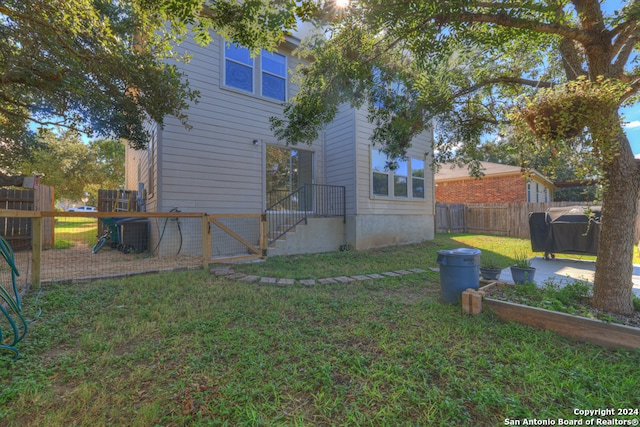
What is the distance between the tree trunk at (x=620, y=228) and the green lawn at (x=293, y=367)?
2.60 feet

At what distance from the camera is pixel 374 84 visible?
4484 millimetres

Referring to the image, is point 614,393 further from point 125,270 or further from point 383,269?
point 125,270

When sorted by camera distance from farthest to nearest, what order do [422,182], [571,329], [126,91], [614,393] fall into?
1. [422,182]
2. [126,91]
3. [571,329]
4. [614,393]

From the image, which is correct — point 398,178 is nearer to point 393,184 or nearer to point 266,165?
point 393,184

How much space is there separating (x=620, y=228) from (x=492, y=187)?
15.2m

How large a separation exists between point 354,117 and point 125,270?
22.2 feet

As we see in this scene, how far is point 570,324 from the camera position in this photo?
262 cm

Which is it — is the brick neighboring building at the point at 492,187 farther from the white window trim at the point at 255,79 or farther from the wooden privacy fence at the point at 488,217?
the white window trim at the point at 255,79

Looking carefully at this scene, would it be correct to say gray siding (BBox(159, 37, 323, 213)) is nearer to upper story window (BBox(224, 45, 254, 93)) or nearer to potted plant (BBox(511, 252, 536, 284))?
upper story window (BBox(224, 45, 254, 93))

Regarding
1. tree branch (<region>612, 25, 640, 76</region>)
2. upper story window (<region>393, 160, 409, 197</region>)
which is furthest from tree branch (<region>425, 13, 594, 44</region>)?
upper story window (<region>393, 160, 409, 197</region>)

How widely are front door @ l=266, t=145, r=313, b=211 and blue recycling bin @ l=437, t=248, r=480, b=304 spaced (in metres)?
4.95

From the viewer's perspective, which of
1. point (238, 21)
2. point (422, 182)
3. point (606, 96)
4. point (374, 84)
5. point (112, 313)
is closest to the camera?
point (606, 96)

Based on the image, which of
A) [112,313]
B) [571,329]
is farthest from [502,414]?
[112,313]

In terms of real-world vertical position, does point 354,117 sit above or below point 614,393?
above
